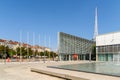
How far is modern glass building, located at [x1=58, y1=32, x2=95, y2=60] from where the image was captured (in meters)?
57.9

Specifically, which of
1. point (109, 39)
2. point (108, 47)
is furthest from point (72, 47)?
point (109, 39)

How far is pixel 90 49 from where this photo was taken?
2522 inches

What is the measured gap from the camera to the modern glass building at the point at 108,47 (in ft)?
163

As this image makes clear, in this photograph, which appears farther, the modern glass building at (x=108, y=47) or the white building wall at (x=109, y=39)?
the modern glass building at (x=108, y=47)

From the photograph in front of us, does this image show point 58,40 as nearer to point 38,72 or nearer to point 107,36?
point 107,36

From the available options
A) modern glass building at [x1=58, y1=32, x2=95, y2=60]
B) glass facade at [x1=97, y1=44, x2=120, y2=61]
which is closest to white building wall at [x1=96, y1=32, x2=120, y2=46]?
glass facade at [x1=97, y1=44, x2=120, y2=61]

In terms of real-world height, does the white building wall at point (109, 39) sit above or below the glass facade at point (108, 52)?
above

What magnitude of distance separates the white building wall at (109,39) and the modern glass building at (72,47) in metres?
8.82

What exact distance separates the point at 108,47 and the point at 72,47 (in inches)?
536

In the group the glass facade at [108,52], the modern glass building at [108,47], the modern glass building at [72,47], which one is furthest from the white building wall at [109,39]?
the modern glass building at [72,47]

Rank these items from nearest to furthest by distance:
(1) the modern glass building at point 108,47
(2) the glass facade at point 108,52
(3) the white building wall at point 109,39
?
(3) the white building wall at point 109,39 < (1) the modern glass building at point 108,47 < (2) the glass facade at point 108,52

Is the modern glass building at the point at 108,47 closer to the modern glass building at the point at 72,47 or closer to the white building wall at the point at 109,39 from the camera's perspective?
the white building wall at the point at 109,39

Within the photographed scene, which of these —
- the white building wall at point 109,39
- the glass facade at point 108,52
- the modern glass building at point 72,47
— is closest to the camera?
the white building wall at point 109,39

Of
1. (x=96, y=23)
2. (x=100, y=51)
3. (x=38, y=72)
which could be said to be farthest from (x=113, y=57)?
(x=38, y=72)
